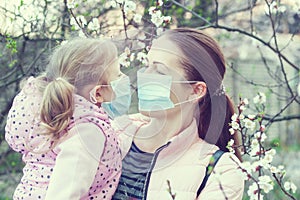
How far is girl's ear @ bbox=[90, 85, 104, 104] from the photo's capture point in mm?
2680

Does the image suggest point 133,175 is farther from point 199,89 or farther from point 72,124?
point 199,89

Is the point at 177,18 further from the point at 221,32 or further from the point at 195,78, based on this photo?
the point at 195,78

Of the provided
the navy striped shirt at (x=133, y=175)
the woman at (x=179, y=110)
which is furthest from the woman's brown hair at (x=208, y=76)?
the navy striped shirt at (x=133, y=175)

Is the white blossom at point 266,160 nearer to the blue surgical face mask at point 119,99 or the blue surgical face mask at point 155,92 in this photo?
the blue surgical face mask at point 155,92

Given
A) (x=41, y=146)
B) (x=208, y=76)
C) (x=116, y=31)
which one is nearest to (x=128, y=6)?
(x=116, y=31)

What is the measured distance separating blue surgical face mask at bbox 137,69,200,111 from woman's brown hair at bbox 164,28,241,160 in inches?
3.3

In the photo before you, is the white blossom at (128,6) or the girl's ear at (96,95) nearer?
the girl's ear at (96,95)

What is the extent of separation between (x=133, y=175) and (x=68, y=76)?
454 mm

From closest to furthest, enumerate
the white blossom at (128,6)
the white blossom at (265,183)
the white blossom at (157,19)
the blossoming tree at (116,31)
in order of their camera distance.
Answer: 1. the white blossom at (265,183)
2. the blossoming tree at (116,31)
3. the white blossom at (157,19)
4. the white blossom at (128,6)

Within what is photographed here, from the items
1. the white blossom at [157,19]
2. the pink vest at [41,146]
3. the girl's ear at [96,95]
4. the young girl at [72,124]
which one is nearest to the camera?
the young girl at [72,124]

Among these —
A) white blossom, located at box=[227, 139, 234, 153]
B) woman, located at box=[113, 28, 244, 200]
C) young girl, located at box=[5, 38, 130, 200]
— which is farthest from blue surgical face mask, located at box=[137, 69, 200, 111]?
white blossom, located at box=[227, 139, 234, 153]

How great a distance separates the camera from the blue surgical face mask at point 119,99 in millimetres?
2666

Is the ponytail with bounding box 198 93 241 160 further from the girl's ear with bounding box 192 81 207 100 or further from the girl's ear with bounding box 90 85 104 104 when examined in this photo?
the girl's ear with bounding box 90 85 104 104

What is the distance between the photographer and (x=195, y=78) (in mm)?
2568
